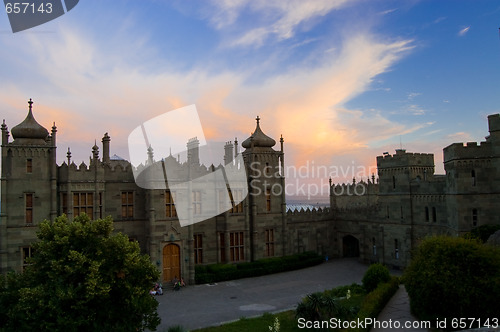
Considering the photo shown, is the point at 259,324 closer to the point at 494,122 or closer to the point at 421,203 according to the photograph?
the point at 421,203

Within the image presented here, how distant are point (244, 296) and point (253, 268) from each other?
757cm

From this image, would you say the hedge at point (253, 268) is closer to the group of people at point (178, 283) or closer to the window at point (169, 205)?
the group of people at point (178, 283)

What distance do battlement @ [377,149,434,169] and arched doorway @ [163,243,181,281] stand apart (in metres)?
22.2

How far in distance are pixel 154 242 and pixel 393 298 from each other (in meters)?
19.5

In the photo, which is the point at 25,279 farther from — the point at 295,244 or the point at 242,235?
the point at 295,244

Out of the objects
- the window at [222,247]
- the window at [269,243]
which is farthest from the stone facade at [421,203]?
the window at [222,247]

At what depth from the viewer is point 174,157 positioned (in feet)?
119

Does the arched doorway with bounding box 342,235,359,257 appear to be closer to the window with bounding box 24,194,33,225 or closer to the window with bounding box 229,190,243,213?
the window with bounding box 229,190,243,213

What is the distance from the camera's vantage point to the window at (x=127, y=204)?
35.7 m

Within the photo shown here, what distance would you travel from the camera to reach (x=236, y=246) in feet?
132

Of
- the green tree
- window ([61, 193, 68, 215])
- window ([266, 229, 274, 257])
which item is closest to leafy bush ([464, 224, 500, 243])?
window ([266, 229, 274, 257])

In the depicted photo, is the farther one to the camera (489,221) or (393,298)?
(489,221)

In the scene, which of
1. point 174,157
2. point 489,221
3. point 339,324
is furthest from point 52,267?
point 489,221

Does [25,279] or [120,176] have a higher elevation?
[120,176]
